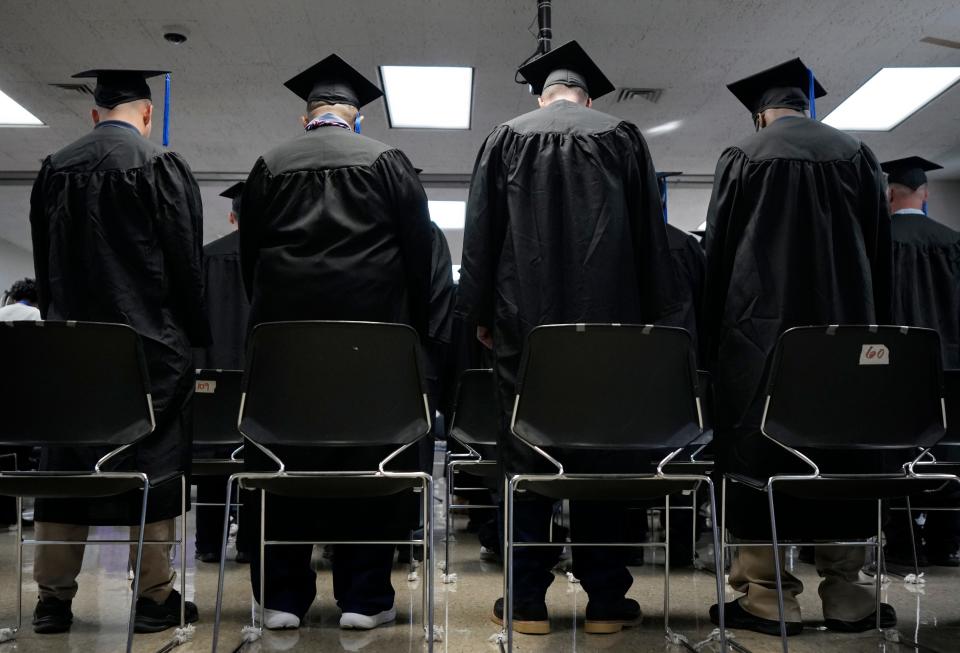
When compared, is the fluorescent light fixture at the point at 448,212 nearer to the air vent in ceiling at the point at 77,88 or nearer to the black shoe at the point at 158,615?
the air vent in ceiling at the point at 77,88

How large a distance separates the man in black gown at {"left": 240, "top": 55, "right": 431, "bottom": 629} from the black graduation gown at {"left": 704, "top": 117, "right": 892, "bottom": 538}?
907 millimetres

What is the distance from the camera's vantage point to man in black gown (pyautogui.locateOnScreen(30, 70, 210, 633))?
7.65 ft

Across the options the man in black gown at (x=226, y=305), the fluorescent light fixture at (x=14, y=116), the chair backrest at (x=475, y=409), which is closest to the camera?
the chair backrest at (x=475, y=409)

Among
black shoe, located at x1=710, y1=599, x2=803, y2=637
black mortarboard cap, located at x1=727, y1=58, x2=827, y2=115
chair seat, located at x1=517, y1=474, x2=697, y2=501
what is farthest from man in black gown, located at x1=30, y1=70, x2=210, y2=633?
black mortarboard cap, located at x1=727, y1=58, x2=827, y2=115

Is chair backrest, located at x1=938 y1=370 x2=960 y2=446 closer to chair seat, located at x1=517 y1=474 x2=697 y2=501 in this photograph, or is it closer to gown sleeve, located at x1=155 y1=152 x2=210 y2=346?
chair seat, located at x1=517 y1=474 x2=697 y2=501

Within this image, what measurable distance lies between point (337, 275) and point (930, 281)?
2.95m

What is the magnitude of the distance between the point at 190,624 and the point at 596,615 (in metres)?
1.15

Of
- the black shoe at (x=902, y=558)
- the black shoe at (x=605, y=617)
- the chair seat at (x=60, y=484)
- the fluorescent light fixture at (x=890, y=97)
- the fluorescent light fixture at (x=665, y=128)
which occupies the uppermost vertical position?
the fluorescent light fixture at (x=890, y=97)

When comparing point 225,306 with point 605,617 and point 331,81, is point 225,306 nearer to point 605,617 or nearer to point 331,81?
point 331,81

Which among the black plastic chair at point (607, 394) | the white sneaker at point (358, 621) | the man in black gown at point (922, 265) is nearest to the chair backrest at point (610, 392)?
the black plastic chair at point (607, 394)

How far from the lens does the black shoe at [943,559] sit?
3.51 m

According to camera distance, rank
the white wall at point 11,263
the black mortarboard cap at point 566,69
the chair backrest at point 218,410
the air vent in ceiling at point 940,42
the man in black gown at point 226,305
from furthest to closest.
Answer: the white wall at point 11,263 → the air vent in ceiling at point 940,42 → the man in black gown at point 226,305 → the chair backrest at point 218,410 → the black mortarboard cap at point 566,69

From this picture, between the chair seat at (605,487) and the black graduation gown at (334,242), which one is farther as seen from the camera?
the black graduation gown at (334,242)

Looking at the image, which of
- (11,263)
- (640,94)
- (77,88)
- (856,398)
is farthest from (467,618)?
(11,263)
